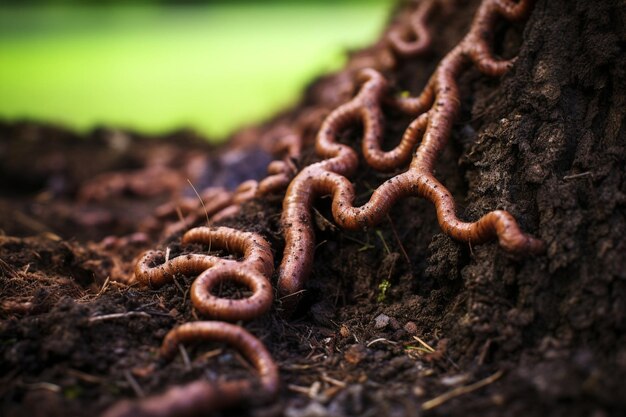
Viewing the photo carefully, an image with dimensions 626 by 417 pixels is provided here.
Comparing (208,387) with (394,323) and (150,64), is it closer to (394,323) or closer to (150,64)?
(394,323)

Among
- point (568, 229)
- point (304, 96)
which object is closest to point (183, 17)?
point (304, 96)

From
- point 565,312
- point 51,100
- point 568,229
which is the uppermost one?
point 51,100

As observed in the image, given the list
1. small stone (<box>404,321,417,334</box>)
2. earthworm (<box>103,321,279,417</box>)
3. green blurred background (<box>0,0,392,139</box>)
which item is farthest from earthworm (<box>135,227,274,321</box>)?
green blurred background (<box>0,0,392,139</box>)

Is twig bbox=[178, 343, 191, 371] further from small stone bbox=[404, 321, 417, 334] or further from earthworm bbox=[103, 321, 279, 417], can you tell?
small stone bbox=[404, 321, 417, 334]

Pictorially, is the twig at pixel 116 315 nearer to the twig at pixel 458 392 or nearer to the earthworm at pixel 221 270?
the earthworm at pixel 221 270

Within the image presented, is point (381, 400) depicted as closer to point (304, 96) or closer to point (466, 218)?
point (466, 218)
